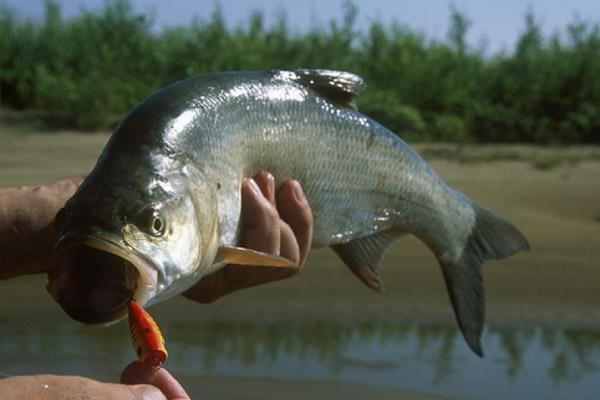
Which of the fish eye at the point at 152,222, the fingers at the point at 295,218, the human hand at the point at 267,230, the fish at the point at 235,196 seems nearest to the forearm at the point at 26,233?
the human hand at the point at 267,230

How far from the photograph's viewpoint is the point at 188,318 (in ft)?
23.2

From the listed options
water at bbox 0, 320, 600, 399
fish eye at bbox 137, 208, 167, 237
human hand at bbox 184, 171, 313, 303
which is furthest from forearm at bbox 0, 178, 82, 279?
fish eye at bbox 137, 208, 167, 237

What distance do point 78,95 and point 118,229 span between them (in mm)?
10539

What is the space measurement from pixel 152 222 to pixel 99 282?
0.20 m

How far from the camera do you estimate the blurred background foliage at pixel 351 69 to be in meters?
13.4

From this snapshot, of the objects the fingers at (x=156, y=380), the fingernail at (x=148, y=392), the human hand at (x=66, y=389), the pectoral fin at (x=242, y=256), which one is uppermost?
the pectoral fin at (x=242, y=256)

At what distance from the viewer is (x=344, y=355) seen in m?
6.30

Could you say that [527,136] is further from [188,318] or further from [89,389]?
[89,389]

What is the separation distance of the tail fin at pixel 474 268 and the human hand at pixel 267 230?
727 millimetres

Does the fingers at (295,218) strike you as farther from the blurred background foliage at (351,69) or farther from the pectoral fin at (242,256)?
the blurred background foliage at (351,69)

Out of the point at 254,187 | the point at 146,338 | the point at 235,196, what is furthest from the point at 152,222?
the point at 254,187

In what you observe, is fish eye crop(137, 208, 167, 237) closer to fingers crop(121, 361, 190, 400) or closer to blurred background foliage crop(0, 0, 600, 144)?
fingers crop(121, 361, 190, 400)

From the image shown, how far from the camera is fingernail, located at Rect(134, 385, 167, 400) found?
10.2ft

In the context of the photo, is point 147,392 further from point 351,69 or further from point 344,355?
point 351,69
